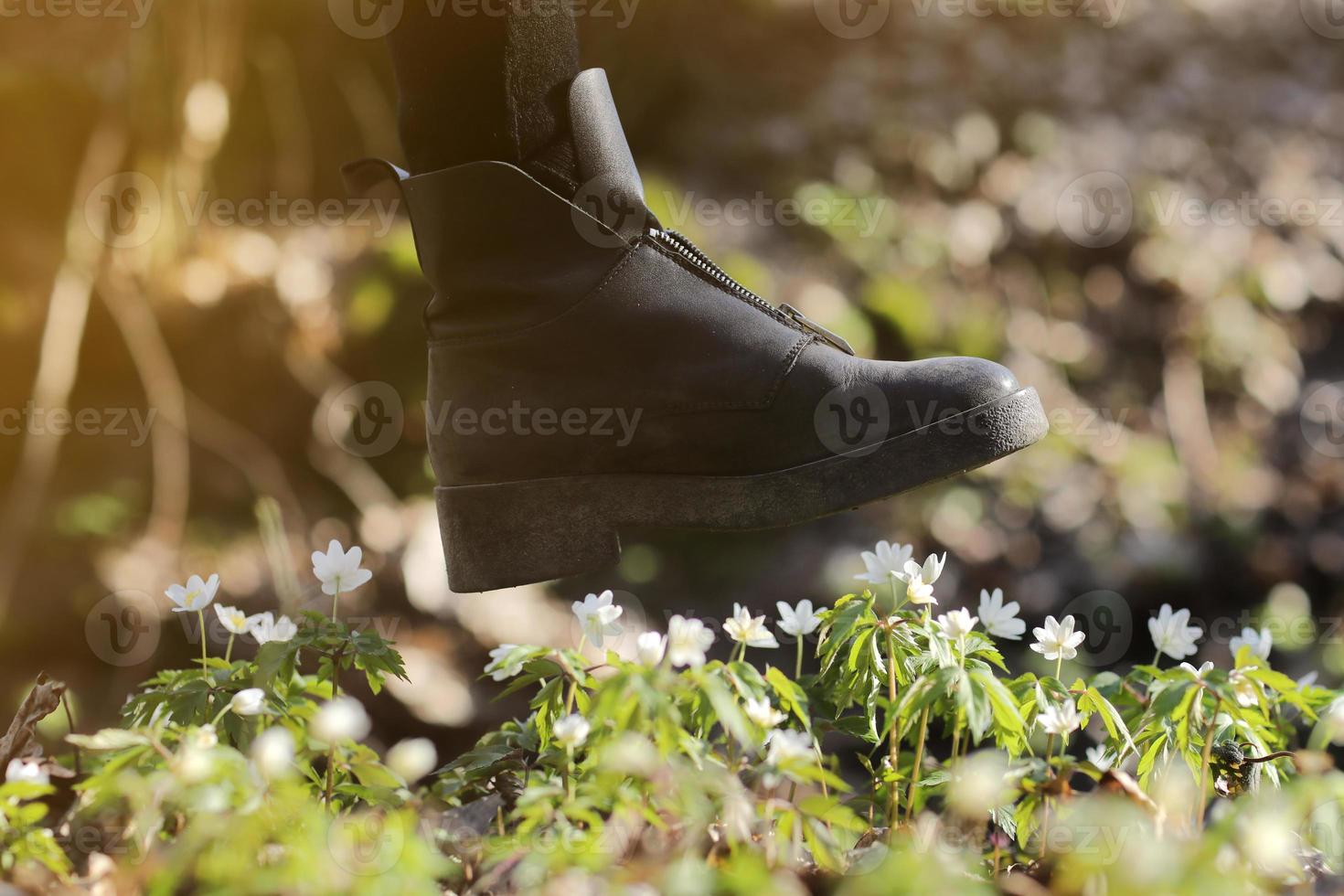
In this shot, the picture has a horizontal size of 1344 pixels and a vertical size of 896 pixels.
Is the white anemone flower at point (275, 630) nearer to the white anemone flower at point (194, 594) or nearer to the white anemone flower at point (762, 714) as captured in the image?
the white anemone flower at point (194, 594)

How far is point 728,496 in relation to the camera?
1362 millimetres

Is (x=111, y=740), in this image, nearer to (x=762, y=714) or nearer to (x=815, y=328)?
(x=762, y=714)

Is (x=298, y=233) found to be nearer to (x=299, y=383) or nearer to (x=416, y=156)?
(x=299, y=383)

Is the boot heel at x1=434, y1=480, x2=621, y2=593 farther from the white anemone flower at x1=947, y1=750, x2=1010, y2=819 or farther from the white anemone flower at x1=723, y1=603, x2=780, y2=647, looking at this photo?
the white anemone flower at x1=947, y1=750, x2=1010, y2=819

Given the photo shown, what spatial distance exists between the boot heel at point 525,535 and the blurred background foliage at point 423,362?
121 centimetres

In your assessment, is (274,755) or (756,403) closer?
(274,755)

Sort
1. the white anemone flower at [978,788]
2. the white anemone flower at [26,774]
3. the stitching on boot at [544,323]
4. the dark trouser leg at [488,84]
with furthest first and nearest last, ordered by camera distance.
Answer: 1. the stitching on boot at [544,323]
2. the dark trouser leg at [488,84]
3. the white anemone flower at [26,774]
4. the white anemone flower at [978,788]

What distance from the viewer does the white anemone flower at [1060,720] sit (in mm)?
995

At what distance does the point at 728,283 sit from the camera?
1410 millimetres

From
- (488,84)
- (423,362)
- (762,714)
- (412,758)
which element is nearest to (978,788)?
(762,714)

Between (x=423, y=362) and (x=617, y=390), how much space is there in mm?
1645

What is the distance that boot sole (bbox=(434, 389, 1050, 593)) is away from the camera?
4.23 ft

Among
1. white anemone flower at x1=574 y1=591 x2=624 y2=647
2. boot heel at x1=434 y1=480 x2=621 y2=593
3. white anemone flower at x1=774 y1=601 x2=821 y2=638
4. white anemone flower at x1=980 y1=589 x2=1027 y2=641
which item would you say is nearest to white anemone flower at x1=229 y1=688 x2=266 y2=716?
white anemone flower at x1=574 y1=591 x2=624 y2=647

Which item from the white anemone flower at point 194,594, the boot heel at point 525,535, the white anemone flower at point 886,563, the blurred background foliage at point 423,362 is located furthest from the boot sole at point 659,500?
the blurred background foliage at point 423,362
